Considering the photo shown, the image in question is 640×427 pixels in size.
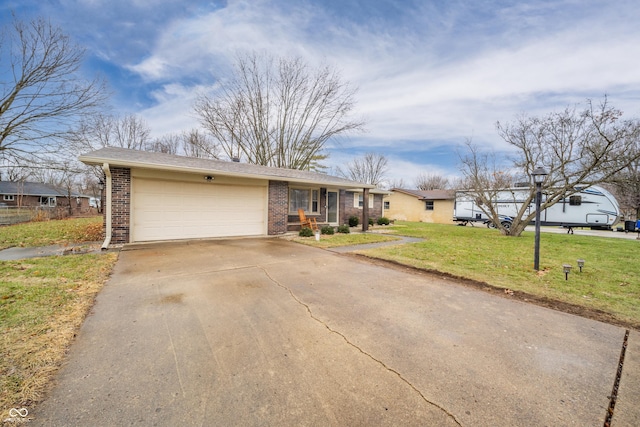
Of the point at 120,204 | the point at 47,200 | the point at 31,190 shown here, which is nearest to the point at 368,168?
the point at 120,204

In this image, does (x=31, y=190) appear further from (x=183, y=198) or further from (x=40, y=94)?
(x=183, y=198)

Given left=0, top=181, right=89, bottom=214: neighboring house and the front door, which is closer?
the front door

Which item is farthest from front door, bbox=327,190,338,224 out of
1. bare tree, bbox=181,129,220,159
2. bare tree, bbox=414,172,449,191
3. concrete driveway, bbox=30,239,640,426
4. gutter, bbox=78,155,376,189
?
bare tree, bbox=414,172,449,191

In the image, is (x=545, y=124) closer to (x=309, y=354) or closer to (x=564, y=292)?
(x=564, y=292)

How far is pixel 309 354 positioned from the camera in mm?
2412

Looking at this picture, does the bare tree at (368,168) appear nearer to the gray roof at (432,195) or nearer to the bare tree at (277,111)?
the gray roof at (432,195)

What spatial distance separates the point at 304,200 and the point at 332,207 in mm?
2093

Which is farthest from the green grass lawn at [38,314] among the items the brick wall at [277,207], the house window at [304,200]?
the house window at [304,200]

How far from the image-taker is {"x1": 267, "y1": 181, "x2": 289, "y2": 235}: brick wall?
1102cm

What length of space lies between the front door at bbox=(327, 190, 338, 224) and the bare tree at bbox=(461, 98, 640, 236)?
726 centimetres

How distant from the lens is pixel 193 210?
934cm

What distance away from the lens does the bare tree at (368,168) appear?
3694cm

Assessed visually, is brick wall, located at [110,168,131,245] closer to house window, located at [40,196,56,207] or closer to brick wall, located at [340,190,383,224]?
brick wall, located at [340,190,383,224]

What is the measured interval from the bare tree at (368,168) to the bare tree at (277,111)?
14.7 m
